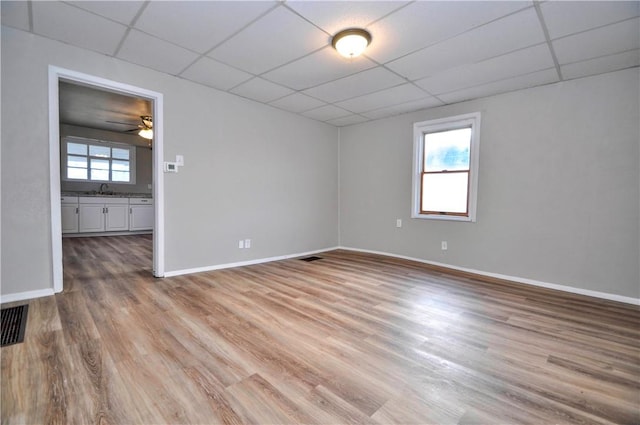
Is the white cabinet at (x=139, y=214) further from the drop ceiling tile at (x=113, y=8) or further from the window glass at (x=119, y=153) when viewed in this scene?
the drop ceiling tile at (x=113, y=8)

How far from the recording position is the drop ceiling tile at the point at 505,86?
318cm

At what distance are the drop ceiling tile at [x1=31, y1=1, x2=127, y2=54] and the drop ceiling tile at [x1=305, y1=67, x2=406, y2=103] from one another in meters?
2.20

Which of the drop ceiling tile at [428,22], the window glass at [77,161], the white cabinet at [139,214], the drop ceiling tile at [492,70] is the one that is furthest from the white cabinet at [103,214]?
the drop ceiling tile at [492,70]

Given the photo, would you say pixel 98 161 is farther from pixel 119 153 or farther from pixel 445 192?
pixel 445 192

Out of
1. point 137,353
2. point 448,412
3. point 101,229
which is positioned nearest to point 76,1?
point 137,353

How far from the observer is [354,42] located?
96.6 inches

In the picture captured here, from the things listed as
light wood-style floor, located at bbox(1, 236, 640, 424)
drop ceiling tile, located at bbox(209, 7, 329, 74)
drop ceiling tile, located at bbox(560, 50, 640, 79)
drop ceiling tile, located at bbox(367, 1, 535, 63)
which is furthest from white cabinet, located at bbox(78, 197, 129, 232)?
drop ceiling tile, located at bbox(560, 50, 640, 79)

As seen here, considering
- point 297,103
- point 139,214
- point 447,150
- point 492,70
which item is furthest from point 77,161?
point 492,70

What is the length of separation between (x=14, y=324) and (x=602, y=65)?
5.93 meters

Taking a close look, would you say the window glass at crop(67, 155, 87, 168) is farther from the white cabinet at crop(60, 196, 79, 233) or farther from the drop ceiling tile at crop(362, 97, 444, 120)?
the drop ceiling tile at crop(362, 97, 444, 120)

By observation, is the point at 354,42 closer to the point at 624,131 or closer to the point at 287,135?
the point at 287,135

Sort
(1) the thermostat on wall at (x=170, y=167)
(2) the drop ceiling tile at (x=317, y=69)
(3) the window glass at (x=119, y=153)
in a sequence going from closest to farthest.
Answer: (2) the drop ceiling tile at (x=317, y=69) → (1) the thermostat on wall at (x=170, y=167) → (3) the window glass at (x=119, y=153)

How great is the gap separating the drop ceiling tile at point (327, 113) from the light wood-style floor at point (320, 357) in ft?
9.64

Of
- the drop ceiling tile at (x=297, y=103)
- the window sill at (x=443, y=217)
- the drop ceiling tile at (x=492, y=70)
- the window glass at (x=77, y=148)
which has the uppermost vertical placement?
the drop ceiling tile at (x=297, y=103)
